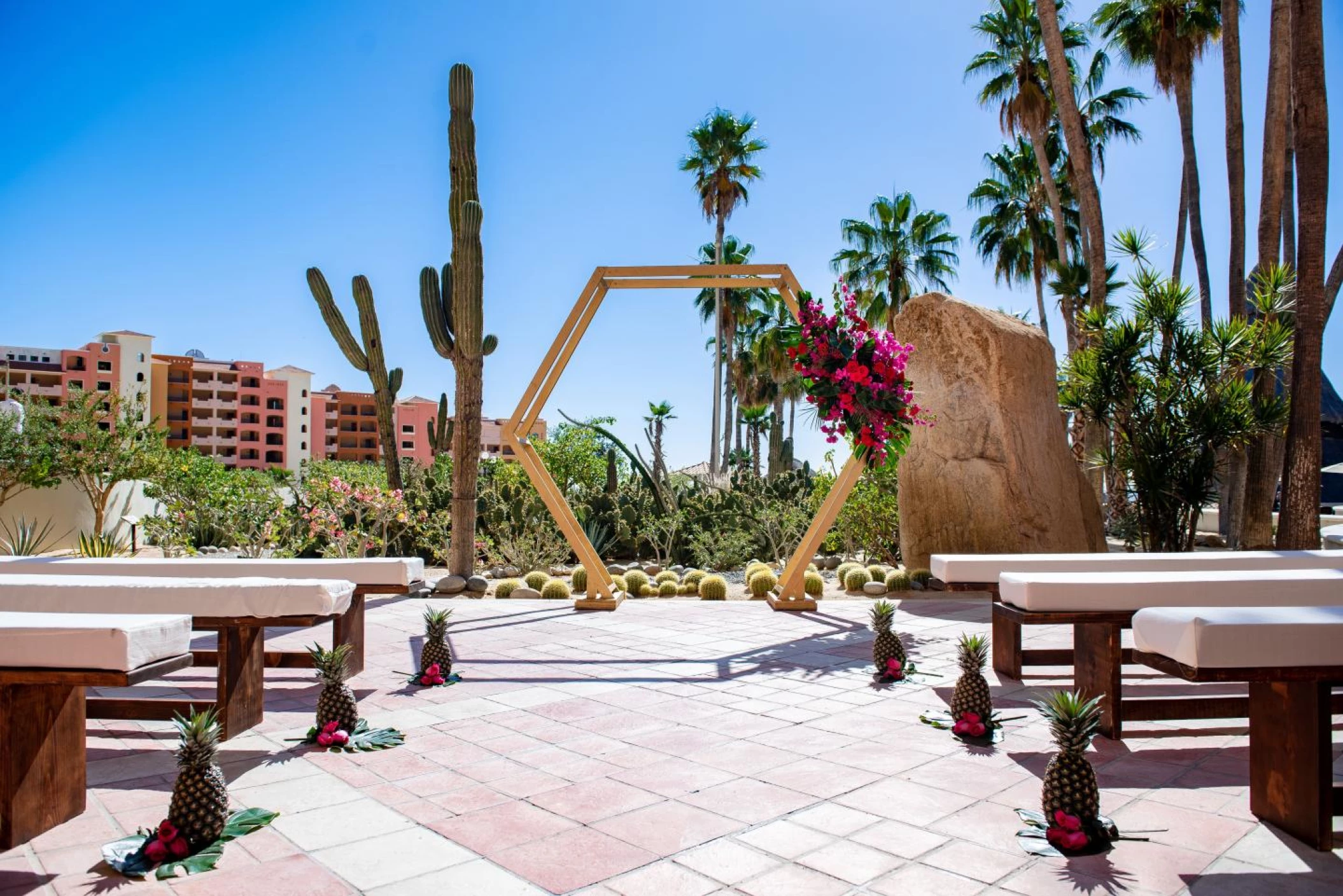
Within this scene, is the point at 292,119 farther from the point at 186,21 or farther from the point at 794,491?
the point at 794,491

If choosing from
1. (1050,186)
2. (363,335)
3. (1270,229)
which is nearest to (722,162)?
(1050,186)

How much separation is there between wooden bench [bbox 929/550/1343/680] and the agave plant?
31.1 ft

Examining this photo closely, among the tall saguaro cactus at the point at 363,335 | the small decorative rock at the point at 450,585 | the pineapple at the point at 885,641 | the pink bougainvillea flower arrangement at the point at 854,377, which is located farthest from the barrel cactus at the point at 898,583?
the tall saguaro cactus at the point at 363,335

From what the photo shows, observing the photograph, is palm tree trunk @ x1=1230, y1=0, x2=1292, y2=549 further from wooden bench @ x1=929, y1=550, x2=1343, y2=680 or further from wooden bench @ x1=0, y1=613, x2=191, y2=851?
wooden bench @ x1=0, y1=613, x2=191, y2=851

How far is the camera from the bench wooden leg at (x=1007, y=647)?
511 centimetres

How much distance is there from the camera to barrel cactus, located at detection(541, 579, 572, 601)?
902cm

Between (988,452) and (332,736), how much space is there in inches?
277

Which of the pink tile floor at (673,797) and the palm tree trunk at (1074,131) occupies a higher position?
the palm tree trunk at (1074,131)

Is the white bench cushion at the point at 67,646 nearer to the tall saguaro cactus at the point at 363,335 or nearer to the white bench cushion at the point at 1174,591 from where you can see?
the white bench cushion at the point at 1174,591

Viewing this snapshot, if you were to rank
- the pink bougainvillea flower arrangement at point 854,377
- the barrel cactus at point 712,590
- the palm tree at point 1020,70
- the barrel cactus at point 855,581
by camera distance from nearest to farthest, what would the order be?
the pink bougainvillea flower arrangement at point 854,377
the barrel cactus at point 712,590
the barrel cactus at point 855,581
the palm tree at point 1020,70

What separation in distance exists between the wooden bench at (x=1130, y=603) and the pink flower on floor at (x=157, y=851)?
3.42 meters

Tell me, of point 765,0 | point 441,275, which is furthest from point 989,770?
point 441,275

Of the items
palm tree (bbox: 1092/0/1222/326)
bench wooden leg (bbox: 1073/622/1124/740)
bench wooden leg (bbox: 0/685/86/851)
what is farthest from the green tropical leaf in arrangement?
palm tree (bbox: 1092/0/1222/326)

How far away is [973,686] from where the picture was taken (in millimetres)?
4090
